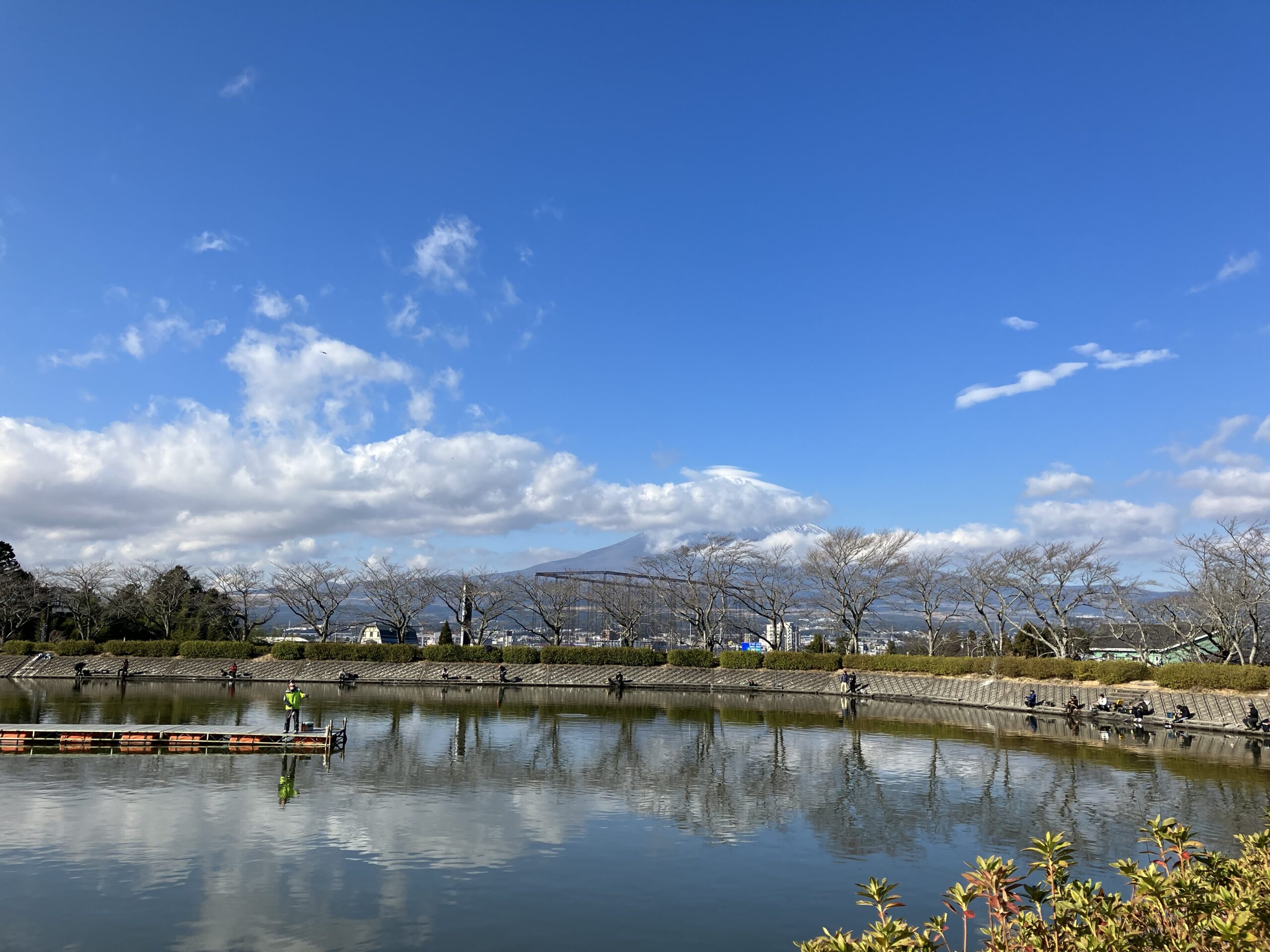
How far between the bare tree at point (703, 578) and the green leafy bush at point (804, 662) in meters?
6.38

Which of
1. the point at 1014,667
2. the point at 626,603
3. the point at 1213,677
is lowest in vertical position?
the point at 1014,667

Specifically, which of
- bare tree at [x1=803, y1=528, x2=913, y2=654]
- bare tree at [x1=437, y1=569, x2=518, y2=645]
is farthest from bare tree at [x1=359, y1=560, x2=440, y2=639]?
bare tree at [x1=803, y1=528, x2=913, y2=654]

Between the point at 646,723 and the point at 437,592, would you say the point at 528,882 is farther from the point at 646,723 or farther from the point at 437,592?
the point at 437,592

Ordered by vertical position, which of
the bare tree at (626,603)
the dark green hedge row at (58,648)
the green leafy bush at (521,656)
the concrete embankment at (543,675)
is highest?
the bare tree at (626,603)

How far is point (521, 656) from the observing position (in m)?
49.8

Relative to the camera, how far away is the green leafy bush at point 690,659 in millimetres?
49906

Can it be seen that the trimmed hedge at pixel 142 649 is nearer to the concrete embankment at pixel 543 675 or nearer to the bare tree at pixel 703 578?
the concrete embankment at pixel 543 675

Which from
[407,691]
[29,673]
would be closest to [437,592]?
[407,691]

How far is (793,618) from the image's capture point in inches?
2709

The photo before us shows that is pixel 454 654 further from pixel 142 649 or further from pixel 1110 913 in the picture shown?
pixel 1110 913

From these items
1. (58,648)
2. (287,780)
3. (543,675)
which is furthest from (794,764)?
(58,648)

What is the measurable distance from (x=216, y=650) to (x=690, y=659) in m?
29.3

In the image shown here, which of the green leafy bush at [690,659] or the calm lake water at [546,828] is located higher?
the calm lake water at [546,828]

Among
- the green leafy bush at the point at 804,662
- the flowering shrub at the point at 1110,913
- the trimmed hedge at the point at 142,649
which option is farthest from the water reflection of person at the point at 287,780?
the green leafy bush at the point at 804,662
